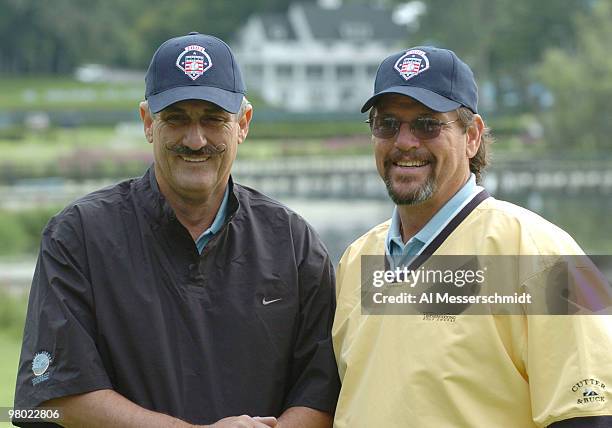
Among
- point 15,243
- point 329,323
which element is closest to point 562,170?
point 15,243

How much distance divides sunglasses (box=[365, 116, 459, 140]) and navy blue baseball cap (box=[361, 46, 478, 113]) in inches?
2.5

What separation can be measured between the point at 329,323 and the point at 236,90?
32.4 inches

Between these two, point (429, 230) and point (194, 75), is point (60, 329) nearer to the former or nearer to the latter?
point (194, 75)

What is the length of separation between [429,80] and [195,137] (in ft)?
2.48

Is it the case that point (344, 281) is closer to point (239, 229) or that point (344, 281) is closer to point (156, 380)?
point (239, 229)

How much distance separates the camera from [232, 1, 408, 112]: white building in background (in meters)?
78.2

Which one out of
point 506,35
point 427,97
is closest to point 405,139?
point 427,97

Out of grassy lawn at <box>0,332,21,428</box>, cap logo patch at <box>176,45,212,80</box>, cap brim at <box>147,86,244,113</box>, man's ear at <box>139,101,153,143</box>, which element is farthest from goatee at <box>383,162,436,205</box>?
grassy lawn at <box>0,332,21,428</box>

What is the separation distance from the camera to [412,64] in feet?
11.2

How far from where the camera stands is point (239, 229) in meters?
3.64

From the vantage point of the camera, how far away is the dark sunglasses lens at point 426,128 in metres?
3.41

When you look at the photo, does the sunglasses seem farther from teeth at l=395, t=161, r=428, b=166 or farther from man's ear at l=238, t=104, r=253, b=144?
man's ear at l=238, t=104, r=253, b=144

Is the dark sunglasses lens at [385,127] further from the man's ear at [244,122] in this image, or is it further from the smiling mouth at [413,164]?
the man's ear at [244,122]

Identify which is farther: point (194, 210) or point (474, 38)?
point (474, 38)
